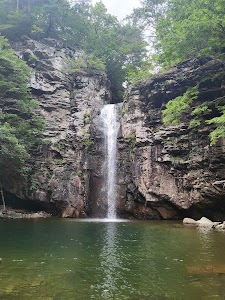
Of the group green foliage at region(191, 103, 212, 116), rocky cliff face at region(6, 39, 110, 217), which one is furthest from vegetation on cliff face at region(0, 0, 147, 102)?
green foliage at region(191, 103, 212, 116)

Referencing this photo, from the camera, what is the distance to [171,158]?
2411 centimetres

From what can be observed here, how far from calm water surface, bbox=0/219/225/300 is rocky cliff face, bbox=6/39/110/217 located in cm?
1220

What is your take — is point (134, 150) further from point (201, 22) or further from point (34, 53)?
point (34, 53)

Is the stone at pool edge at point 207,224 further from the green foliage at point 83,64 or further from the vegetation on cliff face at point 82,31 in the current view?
the vegetation on cliff face at point 82,31

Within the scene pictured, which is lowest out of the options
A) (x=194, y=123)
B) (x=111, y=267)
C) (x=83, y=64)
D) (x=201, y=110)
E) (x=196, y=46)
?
(x=111, y=267)

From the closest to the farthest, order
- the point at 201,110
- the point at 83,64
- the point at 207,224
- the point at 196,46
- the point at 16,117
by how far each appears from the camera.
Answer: the point at 207,224, the point at 201,110, the point at 196,46, the point at 16,117, the point at 83,64

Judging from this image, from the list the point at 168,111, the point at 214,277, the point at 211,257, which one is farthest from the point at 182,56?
the point at 214,277

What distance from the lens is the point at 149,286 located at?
272 inches

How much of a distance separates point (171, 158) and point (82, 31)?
26.3m

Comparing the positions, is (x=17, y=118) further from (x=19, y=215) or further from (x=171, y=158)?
(x=171, y=158)

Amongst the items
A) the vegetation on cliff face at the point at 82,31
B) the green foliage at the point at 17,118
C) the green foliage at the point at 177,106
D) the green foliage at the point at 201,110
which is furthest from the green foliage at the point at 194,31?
the green foliage at the point at 17,118

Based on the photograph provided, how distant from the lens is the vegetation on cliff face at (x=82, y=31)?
1507 inches

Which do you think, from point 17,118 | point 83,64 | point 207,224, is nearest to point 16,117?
point 17,118

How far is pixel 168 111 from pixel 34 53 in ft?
69.2
